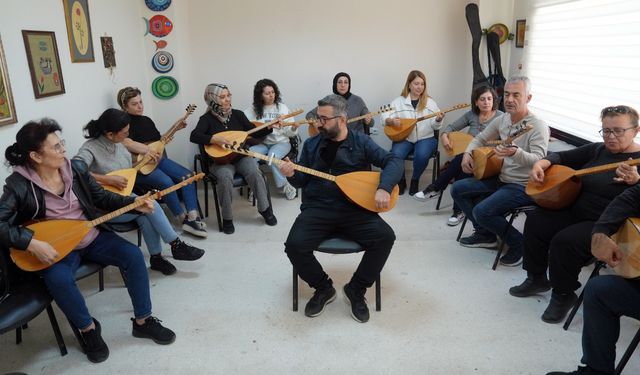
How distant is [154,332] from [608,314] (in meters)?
1.89

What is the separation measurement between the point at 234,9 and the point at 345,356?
3.47 metres

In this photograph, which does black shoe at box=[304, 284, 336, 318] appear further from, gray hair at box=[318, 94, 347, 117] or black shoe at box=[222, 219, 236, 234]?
black shoe at box=[222, 219, 236, 234]

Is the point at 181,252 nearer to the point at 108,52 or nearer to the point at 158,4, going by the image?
the point at 108,52

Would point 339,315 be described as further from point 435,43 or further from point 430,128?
point 435,43

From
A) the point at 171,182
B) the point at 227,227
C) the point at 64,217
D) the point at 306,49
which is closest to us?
the point at 64,217

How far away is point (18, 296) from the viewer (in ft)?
5.98

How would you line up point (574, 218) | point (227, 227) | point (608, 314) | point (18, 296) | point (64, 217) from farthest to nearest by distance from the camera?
point (227, 227) < point (574, 218) < point (64, 217) < point (18, 296) < point (608, 314)

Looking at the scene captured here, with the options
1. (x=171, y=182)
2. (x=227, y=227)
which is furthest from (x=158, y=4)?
(x=227, y=227)

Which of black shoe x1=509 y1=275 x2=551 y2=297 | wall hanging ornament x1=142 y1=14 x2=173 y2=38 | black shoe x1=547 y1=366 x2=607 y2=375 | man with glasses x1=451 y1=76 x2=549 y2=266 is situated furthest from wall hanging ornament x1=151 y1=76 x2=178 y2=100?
black shoe x1=547 y1=366 x2=607 y2=375

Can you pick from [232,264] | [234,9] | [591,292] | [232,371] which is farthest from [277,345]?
[234,9]

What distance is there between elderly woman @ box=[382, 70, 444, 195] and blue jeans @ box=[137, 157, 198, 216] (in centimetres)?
179

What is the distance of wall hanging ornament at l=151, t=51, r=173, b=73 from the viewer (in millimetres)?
4145

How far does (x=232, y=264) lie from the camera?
9.52 feet

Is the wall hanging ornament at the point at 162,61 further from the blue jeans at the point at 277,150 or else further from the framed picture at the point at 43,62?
the framed picture at the point at 43,62
